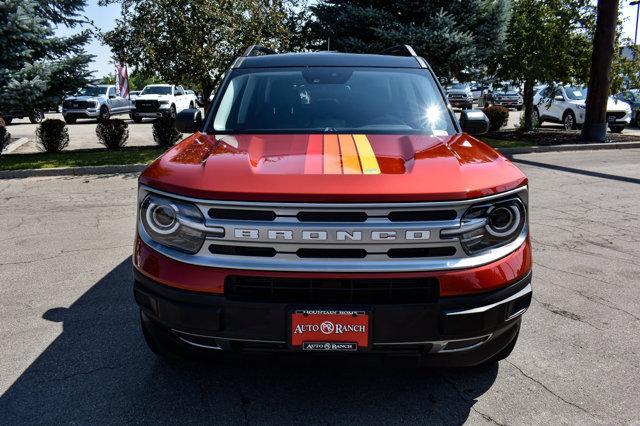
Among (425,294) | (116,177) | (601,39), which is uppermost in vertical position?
(601,39)

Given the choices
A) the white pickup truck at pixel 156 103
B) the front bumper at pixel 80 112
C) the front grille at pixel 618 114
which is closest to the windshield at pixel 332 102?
the front grille at pixel 618 114

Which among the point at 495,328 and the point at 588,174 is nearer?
the point at 495,328

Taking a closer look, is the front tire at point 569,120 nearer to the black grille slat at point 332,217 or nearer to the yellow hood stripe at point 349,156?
the yellow hood stripe at point 349,156

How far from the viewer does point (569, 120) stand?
751 inches

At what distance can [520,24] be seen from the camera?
15.6 metres

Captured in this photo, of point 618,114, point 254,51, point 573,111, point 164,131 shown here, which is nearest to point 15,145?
point 164,131

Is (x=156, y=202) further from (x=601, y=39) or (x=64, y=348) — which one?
(x=601, y=39)

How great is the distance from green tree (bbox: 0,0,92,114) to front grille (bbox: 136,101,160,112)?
1221 cm

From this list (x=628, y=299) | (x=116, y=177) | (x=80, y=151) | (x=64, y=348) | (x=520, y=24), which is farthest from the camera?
(x=520, y=24)

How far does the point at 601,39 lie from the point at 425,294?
14.5m

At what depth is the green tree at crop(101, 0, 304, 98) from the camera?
1195cm

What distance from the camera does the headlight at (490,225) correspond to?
226 centimetres

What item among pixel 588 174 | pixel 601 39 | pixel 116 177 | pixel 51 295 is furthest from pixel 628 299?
pixel 601 39

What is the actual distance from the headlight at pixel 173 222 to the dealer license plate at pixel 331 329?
1.79 feet
